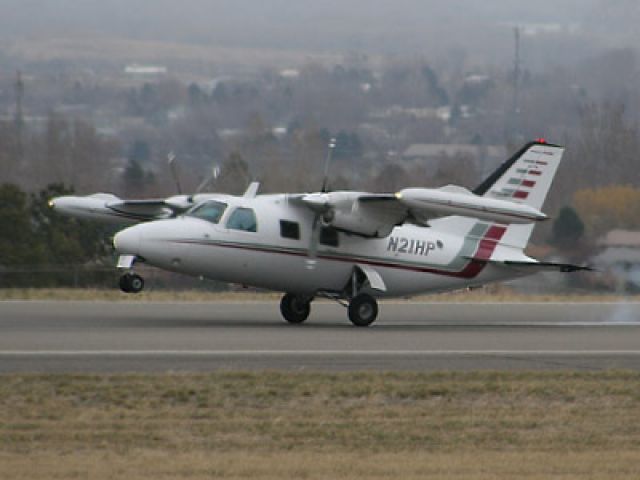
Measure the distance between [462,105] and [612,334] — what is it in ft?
470

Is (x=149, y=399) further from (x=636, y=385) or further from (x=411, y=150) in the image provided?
(x=411, y=150)

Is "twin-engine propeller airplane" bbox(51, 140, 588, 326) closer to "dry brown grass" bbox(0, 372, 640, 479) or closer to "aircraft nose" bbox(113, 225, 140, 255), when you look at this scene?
"aircraft nose" bbox(113, 225, 140, 255)

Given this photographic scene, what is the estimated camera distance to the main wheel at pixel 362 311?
29.0 meters

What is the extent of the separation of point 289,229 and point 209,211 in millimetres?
1409

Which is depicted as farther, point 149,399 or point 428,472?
point 149,399

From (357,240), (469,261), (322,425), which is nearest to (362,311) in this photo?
(357,240)

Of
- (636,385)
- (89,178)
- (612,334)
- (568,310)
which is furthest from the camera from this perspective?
(89,178)

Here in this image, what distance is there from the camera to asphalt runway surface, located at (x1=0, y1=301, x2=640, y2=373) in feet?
72.3

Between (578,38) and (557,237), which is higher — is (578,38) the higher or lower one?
the higher one

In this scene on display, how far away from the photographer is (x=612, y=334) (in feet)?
91.9

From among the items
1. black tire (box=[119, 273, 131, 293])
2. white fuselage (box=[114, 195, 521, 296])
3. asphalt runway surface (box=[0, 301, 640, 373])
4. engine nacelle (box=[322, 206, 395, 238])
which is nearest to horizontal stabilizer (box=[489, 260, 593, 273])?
white fuselage (box=[114, 195, 521, 296])

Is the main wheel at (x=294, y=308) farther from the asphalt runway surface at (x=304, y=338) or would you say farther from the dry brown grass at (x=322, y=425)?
the dry brown grass at (x=322, y=425)

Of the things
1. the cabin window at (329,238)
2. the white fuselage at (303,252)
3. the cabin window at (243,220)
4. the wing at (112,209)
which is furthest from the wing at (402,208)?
the wing at (112,209)

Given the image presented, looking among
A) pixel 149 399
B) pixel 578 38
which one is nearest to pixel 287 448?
pixel 149 399
